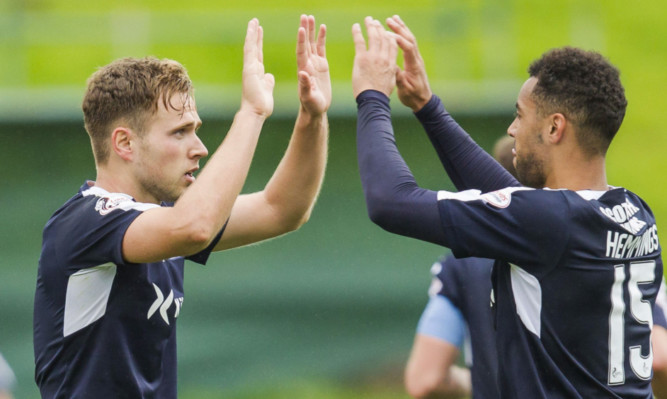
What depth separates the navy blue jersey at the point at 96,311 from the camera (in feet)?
11.6

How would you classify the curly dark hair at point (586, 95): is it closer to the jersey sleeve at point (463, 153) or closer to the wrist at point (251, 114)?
the jersey sleeve at point (463, 153)

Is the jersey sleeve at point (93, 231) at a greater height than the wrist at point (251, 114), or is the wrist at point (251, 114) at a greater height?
the wrist at point (251, 114)

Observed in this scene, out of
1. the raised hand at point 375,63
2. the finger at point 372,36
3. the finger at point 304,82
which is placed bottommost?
the finger at point 304,82

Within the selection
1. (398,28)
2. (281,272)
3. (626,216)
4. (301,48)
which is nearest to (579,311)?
(626,216)

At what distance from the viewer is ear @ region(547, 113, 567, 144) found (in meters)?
3.67

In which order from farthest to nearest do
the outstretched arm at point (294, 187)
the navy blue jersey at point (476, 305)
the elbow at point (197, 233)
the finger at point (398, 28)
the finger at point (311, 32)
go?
the navy blue jersey at point (476, 305)
the outstretched arm at point (294, 187)
the finger at point (311, 32)
the finger at point (398, 28)
the elbow at point (197, 233)

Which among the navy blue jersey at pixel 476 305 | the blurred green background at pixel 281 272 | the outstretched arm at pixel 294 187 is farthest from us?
the blurred green background at pixel 281 272

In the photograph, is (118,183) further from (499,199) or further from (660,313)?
(660,313)

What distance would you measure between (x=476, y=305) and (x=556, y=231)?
3.92 ft

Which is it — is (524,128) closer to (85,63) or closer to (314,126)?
(314,126)

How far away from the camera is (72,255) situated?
11.7 ft

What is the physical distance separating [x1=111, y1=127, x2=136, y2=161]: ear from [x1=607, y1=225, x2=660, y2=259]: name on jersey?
187cm

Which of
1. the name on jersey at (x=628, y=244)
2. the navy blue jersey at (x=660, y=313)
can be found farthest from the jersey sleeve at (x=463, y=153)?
the navy blue jersey at (x=660, y=313)

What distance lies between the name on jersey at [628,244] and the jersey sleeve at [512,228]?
0.65 feet
